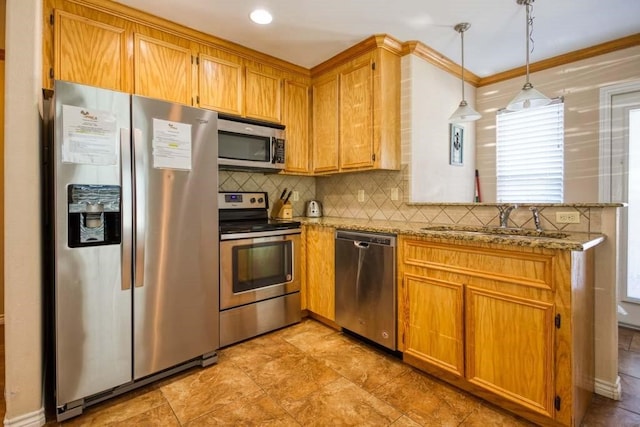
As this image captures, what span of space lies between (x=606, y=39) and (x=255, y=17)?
2903 millimetres

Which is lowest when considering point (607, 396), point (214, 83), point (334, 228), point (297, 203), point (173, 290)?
point (607, 396)

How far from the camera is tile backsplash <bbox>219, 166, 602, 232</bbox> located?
78.2 inches

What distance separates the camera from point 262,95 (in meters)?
2.95

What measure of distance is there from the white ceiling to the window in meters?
0.59

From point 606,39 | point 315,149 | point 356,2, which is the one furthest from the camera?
point 315,149

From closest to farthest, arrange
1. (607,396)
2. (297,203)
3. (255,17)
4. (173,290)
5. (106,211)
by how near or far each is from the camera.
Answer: (106,211) < (607,396) < (173,290) < (255,17) < (297,203)

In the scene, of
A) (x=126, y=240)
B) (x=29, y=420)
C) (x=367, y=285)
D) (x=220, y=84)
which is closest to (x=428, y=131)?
(x=367, y=285)

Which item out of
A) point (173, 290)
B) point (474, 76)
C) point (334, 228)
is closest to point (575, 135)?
point (474, 76)

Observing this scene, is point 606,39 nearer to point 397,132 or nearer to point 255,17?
point 397,132

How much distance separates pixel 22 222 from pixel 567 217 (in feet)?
9.84

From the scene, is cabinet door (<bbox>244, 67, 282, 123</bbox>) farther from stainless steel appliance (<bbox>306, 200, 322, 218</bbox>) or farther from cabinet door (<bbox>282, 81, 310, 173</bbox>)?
stainless steel appliance (<bbox>306, 200, 322, 218</bbox>)

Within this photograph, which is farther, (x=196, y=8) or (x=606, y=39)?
(x=606, y=39)

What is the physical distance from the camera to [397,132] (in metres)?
2.78

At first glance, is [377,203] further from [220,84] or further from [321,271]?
[220,84]
